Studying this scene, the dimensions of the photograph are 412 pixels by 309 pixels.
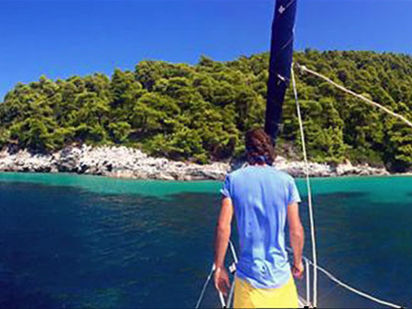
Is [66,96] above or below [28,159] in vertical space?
above

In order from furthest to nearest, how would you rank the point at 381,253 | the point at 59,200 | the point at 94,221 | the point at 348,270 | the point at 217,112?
the point at 217,112
the point at 59,200
the point at 94,221
the point at 381,253
the point at 348,270

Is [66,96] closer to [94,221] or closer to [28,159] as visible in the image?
[28,159]

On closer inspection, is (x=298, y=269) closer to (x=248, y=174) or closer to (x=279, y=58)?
(x=248, y=174)

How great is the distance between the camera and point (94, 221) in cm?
1992

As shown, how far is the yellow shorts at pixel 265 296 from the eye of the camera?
2619 mm

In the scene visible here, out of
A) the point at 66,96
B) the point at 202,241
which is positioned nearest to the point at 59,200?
the point at 202,241

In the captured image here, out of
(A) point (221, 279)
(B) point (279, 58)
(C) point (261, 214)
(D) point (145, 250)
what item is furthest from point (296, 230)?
(D) point (145, 250)

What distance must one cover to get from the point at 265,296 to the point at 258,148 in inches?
44.5

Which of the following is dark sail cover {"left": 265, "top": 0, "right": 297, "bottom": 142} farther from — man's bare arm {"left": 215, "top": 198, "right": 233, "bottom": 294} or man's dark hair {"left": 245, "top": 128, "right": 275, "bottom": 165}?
man's bare arm {"left": 215, "top": 198, "right": 233, "bottom": 294}

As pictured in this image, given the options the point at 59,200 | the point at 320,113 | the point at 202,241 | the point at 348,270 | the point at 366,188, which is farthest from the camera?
the point at 320,113

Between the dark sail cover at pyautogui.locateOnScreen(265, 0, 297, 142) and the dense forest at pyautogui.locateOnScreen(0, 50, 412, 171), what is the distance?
147 ft

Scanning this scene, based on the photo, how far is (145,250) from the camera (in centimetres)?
1419

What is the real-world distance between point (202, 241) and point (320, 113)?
159 ft

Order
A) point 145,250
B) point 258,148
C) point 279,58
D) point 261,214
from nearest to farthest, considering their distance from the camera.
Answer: point 261,214, point 258,148, point 279,58, point 145,250
